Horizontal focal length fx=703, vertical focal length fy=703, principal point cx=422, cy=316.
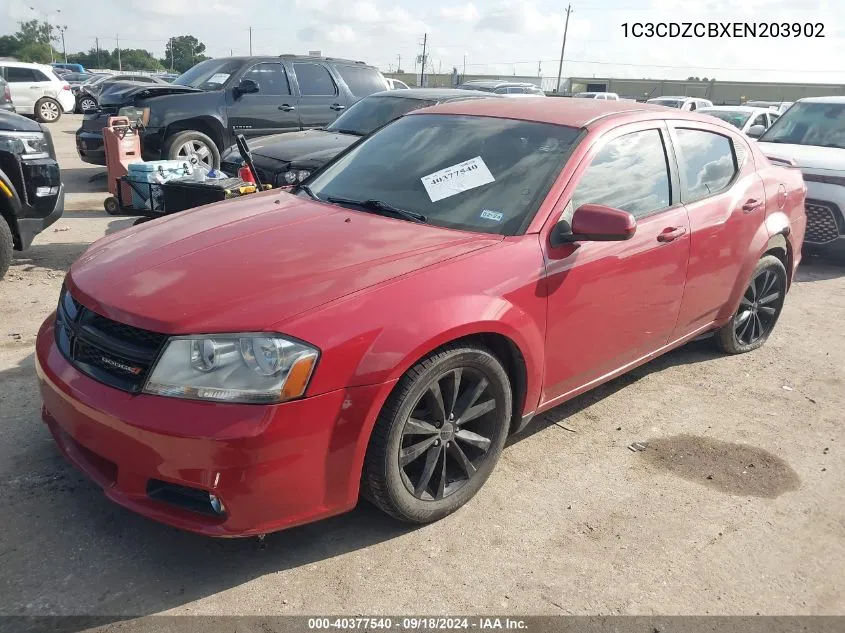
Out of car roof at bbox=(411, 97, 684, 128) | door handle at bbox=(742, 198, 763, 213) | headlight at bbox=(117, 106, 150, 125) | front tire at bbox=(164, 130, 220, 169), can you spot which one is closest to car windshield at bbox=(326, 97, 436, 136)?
front tire at bbox=(164, 130, 220, 169)

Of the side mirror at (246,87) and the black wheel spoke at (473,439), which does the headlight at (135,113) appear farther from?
the black wheel spoke at (473,439)

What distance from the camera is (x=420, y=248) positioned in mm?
2854

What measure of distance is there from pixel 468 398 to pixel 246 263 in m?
1.03

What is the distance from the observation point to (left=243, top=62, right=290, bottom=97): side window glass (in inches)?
402

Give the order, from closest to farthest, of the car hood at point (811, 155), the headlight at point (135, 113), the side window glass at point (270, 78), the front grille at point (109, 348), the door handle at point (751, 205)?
the front grille at point (109, 348) → the door handle at point (751, 205) → the car hood at point (811, 155) → the headlight at point (135, 113) → the side window glass at point (270, 78)

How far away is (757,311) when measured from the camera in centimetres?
487

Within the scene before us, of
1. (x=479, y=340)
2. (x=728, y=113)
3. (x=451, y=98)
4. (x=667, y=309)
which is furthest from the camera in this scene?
(x=728, y=113)

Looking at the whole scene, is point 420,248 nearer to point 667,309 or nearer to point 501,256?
point 501,256

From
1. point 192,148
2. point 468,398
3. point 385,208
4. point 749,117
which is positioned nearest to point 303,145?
point 192,148

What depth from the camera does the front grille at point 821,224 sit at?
7345 millimetres

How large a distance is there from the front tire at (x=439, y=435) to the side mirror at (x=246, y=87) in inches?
321

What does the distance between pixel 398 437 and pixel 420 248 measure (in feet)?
2.56

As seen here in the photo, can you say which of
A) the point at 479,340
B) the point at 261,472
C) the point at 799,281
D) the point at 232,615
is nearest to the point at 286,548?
the point at 232,615

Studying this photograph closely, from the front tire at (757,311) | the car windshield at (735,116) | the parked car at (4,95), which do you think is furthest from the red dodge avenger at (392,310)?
the car windshield at (735,116)
